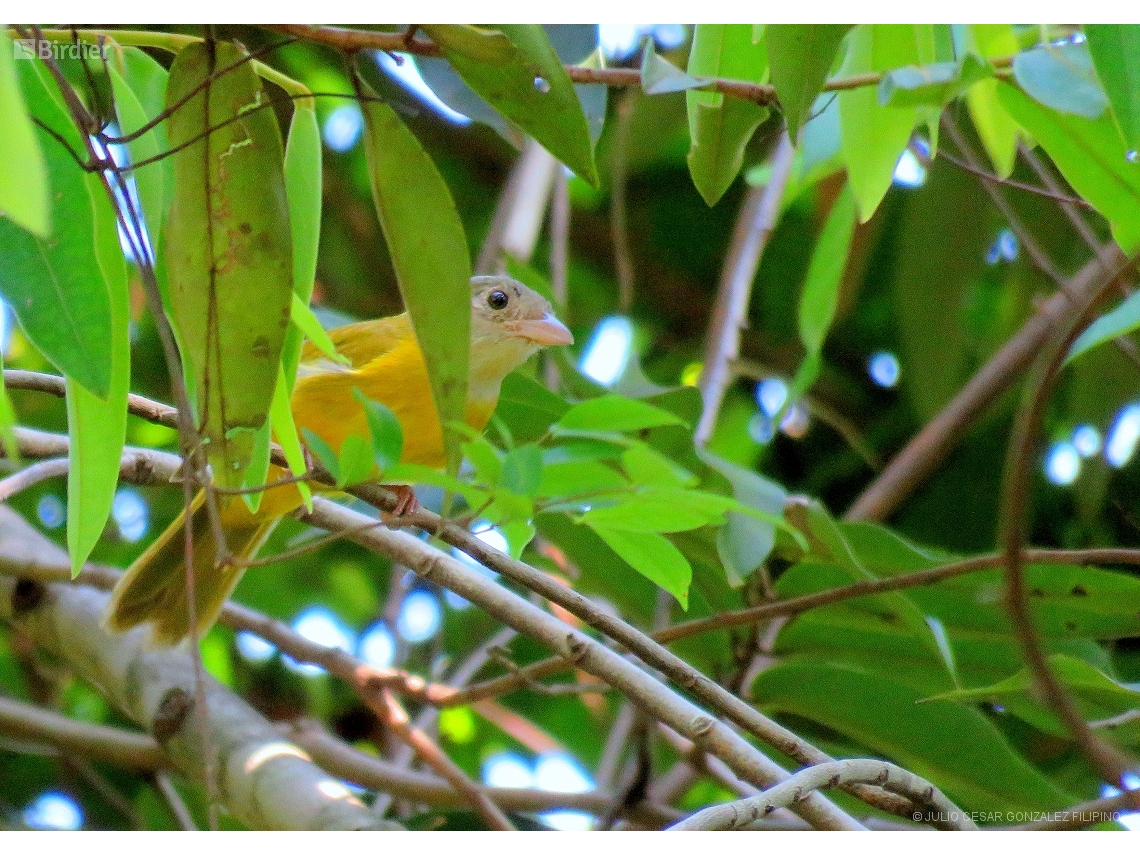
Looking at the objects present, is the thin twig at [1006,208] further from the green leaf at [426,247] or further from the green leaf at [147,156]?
the green leaf at [147,156]

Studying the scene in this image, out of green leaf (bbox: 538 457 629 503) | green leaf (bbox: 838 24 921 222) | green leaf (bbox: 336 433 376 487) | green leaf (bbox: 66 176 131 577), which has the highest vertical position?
green leaf (bbox: 838 24 921 222)

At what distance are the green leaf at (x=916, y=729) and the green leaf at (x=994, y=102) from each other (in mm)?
908

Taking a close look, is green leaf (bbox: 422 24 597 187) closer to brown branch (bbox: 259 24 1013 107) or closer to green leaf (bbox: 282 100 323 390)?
brown branch (bbox: 259 24 1013 107)

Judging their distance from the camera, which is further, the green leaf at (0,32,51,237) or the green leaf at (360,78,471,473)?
the green leaf at (360,78,471,473)

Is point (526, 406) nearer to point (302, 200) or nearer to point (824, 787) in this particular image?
point (302, 200)

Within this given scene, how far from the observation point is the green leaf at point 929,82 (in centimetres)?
148

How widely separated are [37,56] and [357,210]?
95.0 inches

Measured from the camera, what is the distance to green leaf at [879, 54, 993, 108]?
4.84ft

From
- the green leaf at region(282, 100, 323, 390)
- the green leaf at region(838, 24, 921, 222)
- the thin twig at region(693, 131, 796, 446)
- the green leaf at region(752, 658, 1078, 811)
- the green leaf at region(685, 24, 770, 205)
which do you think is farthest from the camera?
the thin twig at region(693, 131, 796, 446)

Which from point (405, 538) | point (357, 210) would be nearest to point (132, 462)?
point (405, 538)

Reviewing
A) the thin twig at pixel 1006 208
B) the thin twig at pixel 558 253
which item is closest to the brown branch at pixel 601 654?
the thin twig at pixel 1006 208

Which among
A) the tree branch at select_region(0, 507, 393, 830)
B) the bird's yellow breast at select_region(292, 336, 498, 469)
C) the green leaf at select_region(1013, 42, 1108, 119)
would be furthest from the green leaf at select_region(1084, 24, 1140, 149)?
the tree branch at select_region(0, 507, 393, 830)

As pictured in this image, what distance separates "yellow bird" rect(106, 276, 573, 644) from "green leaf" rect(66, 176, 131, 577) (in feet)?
2.00

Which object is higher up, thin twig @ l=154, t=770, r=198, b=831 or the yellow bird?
the yellow bird
